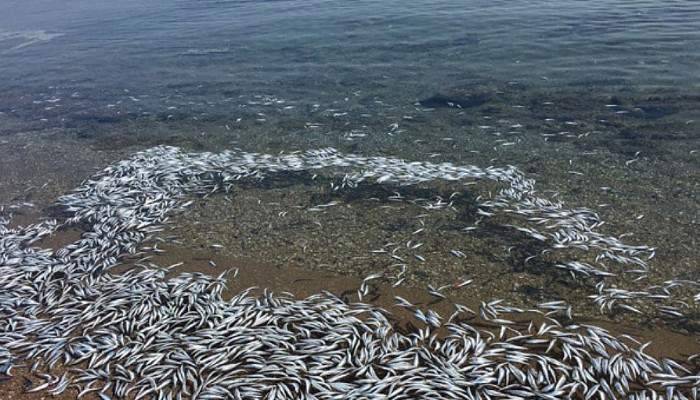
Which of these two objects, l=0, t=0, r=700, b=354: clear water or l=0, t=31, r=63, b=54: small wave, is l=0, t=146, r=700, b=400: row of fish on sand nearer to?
l=0, t=0, r=700, b=354: clear water

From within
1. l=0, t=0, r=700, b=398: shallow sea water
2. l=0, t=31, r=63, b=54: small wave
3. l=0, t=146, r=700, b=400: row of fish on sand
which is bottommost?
l=0, t=146, r=700, b=400: row of fish on sand

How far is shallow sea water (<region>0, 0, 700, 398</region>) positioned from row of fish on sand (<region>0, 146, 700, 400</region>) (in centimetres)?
63

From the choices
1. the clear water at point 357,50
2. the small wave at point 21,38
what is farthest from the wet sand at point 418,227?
the small wave at point 21,38

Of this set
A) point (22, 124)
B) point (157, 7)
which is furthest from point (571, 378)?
point (157, 7)

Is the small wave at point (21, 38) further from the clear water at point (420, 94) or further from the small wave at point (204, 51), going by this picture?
the small wave at point (204, 51)

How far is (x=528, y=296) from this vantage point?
974 cm

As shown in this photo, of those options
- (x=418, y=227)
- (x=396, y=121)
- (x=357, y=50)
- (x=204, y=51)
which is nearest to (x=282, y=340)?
(x=418, y=227)

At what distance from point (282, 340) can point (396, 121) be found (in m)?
10.6

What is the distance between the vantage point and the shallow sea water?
1107 cm

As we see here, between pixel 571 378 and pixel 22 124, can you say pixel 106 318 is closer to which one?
pixel 571 378

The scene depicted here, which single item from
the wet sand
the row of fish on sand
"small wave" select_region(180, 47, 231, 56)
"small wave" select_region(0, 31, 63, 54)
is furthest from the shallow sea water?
the row of fish on sand

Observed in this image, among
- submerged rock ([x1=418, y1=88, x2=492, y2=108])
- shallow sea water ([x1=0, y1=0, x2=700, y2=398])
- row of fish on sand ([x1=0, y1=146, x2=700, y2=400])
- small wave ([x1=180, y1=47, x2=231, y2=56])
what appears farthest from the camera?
small wave ([x1=180, y1=47, x2=231, y2=56])

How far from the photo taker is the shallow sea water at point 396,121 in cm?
1107

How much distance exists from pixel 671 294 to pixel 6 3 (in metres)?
59.0
